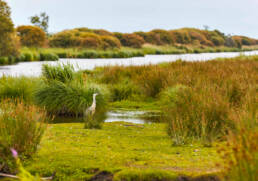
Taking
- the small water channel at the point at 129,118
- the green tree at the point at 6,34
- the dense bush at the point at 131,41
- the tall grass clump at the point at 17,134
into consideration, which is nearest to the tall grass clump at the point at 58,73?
the small water channel at the point at 129,118

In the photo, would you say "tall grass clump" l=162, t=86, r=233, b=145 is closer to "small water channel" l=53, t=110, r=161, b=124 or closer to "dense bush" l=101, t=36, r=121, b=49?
"small water channel" l=53, t=110, r=161, b=124

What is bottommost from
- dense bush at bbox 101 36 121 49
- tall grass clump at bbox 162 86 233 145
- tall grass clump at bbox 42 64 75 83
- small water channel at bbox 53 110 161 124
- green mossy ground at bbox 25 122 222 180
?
small water channel at bbox 53 110 161 124

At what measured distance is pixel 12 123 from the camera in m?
5.83

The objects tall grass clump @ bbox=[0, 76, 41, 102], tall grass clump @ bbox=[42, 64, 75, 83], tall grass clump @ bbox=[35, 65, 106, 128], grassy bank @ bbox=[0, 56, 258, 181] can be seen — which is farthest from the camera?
tall grass clump @ bbox=[42, 64, 75, 83]

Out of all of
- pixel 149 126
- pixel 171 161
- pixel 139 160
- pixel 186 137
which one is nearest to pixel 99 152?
pixel 139 160

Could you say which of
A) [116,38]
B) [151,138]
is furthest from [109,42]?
[151,138]

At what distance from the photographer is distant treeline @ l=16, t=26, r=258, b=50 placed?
53.6 metres

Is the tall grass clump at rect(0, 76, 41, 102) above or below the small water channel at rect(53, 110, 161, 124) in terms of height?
A: above

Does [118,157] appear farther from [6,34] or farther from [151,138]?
[6,34]

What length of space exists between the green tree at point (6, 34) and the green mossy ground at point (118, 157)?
31.0 m

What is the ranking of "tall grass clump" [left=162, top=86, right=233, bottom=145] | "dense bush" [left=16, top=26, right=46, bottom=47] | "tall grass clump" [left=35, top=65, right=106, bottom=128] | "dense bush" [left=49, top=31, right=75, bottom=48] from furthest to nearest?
"dense bush" [left=49, top=31, right=75, bottom=48] → "dense bush" [left=16, top=26, right=46, bottom=47] → "tall grass clump" [left=35, top=65, right=106, bottom=128] → "tall grass clump" [left=162, top=86, right=233, bottom=145]

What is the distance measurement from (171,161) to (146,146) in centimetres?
124

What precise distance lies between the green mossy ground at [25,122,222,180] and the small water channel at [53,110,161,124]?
3004mm

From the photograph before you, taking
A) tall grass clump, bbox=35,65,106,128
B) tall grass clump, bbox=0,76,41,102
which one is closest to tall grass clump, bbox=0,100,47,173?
tall grass clump, bbox=35,65,106,128
